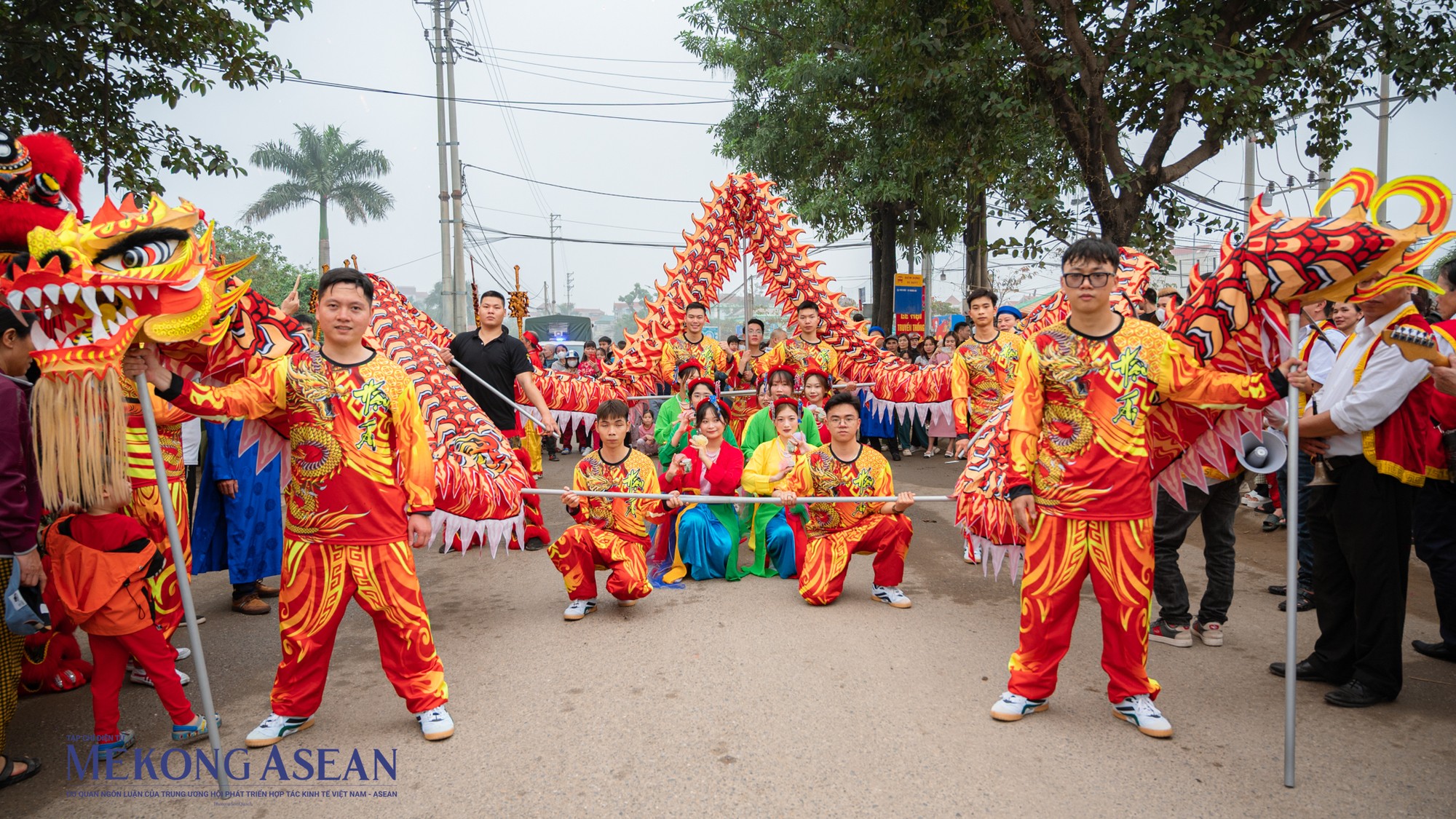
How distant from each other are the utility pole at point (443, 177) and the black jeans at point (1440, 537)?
48.7 ft

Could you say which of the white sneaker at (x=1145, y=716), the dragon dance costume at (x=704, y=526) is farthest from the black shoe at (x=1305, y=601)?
the dragon dance costume at (x=704, y=526)

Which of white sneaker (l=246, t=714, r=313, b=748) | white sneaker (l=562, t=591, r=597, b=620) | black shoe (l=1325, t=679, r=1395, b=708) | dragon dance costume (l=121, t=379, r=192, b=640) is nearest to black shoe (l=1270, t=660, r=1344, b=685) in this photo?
black shoe (l=1325, t=679, r=1395, b=708)

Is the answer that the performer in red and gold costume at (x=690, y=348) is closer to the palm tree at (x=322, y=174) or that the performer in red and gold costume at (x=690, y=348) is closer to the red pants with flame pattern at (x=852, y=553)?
the red pants with flame pattern at (x=852, y=553)

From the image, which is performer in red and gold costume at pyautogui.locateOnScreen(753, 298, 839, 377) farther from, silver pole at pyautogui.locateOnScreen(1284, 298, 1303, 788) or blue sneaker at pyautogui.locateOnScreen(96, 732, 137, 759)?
blue sneaker at pyautogui.locateOnScreen(96, 732, 137, 759)

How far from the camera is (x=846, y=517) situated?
494 centimetres

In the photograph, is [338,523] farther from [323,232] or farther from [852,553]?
[323,232]

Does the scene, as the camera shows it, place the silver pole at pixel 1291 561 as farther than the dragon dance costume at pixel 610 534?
No

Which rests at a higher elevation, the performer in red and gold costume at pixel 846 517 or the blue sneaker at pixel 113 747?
the performer in red and gold costume at pixel 846 517

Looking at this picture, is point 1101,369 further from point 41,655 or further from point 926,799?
point 41,655

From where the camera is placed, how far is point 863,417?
10719mm

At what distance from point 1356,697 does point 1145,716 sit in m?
0.94

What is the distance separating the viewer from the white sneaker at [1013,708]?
3279 mm

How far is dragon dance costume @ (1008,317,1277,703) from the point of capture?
3.12 m

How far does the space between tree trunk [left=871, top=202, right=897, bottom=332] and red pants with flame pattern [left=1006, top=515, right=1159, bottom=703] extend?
12774 millimetres
